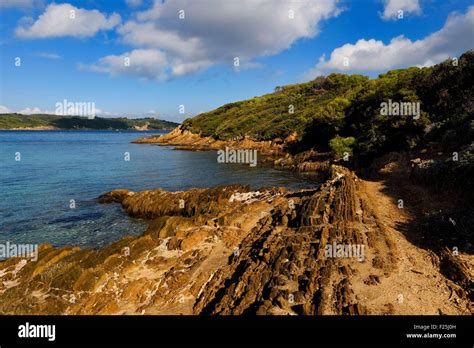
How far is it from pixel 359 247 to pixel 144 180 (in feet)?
108

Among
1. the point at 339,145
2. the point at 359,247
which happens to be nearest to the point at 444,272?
the point at 359,247

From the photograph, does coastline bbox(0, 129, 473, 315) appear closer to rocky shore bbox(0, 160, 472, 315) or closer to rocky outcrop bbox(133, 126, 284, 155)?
rocky shore bbox(0, 160, 472, 315)

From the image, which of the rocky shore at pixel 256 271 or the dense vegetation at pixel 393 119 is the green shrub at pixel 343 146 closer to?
the dense vegetation at pixel 393 119

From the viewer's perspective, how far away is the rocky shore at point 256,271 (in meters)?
10.9

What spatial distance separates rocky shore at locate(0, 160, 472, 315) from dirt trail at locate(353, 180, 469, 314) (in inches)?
1.4

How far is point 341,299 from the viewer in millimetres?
10688

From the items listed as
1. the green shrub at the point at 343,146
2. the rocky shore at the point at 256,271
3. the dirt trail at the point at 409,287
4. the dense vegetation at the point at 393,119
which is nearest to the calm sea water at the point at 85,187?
the rocky shore at the point at 256,271

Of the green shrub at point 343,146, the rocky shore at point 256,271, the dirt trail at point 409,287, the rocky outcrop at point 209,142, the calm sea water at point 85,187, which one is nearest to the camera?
the dirt trail at point 409,287

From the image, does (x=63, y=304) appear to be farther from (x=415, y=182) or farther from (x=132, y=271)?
(x=415, y=182)

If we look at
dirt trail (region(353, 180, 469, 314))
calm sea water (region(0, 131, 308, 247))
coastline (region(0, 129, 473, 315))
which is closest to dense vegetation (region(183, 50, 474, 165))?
calm sea water (region(0, 131, 308, 247))

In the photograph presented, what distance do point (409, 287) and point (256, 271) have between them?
18.9 feet

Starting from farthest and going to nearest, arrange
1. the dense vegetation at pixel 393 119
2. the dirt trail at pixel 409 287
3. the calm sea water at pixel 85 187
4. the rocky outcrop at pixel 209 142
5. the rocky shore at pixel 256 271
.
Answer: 1. the rocky outcrop at pixel 209 142
2. the dense vegetation at pixel 393 119
3. the calm sea water at pixel 85 187
4. the rocky shore at pixel 256 271
5. the dirt trail at pixel 409 287

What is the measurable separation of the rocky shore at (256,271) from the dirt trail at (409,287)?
3 centimetres

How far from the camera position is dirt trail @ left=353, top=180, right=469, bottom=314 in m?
10.1
